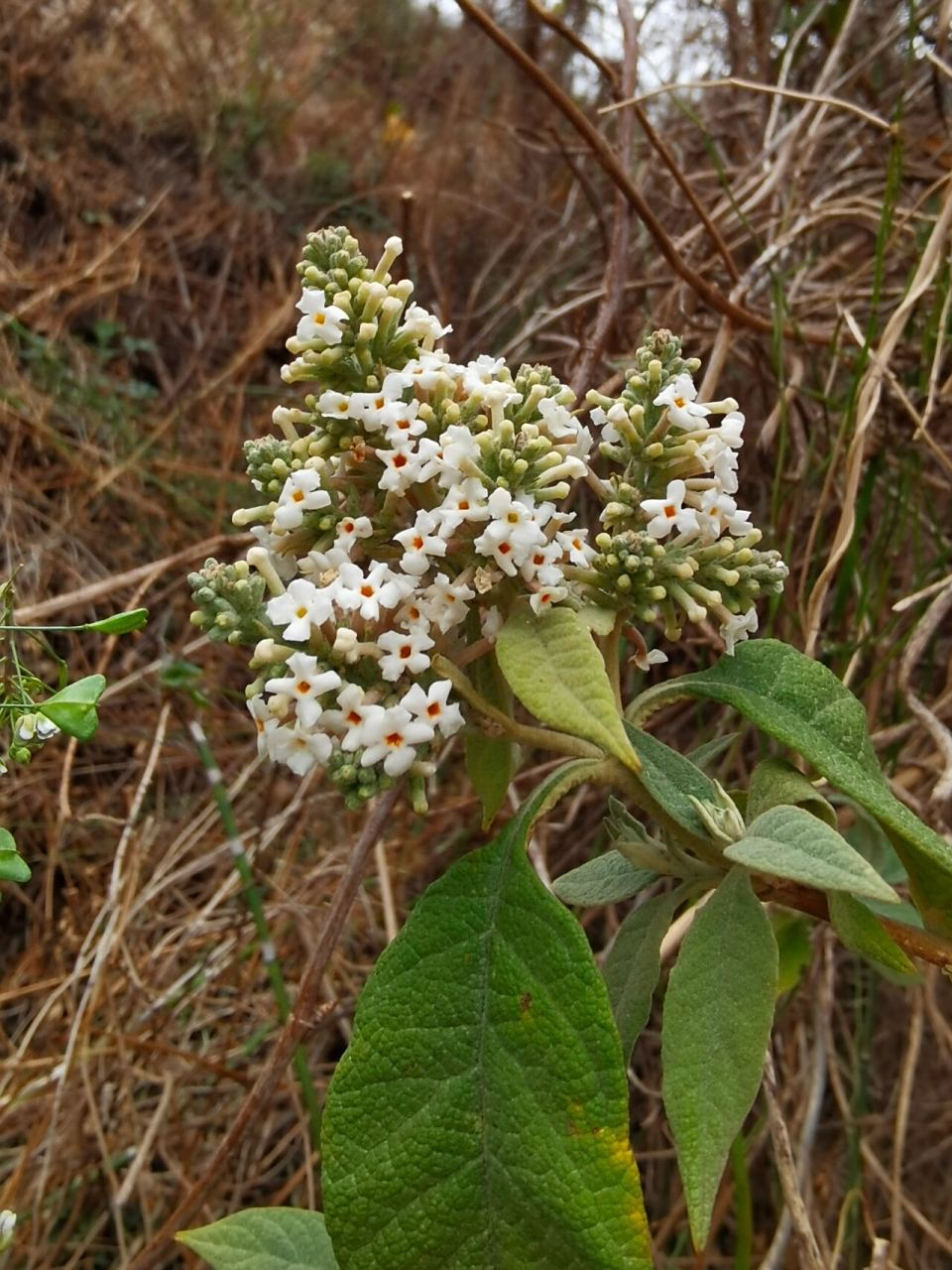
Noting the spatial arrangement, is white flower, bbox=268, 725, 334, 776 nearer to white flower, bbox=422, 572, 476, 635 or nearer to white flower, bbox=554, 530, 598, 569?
white flower, bbox=422, 572, 476, 635

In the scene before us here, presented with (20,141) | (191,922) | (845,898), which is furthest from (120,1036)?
(20,141)

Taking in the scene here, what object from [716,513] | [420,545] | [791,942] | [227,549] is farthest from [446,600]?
[227,549]

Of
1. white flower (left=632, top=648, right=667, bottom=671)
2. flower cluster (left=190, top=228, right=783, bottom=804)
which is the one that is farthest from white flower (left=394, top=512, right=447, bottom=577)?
white flower (left=632, top=648, right=667, bottom=671)

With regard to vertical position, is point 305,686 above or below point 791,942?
above

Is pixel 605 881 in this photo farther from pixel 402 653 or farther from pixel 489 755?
pixel 402 653

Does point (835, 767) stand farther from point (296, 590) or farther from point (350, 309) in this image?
point (350, 309)

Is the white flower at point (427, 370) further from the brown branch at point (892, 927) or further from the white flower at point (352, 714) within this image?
the brown branch at point (892, 927)
